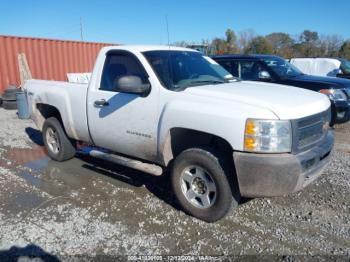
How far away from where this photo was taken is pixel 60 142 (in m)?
5.50

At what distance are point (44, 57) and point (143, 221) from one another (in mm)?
11770

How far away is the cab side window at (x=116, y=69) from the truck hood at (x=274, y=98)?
97 centimetres

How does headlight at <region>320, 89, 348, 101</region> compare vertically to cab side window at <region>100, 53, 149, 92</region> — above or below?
below

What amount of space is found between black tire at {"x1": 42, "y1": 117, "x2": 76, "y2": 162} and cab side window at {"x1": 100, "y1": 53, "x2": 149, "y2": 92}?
4.79ft

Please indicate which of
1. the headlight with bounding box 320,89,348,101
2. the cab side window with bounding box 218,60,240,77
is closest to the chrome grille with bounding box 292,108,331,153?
the headlight with bounding box 320,89,348,101

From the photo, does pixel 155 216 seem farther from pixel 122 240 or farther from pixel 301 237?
pixel 301 237

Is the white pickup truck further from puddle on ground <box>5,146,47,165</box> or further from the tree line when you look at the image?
the tree line

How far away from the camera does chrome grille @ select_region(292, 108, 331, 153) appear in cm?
314

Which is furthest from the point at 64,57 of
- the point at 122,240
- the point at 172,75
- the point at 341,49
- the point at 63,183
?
the point at 341,49

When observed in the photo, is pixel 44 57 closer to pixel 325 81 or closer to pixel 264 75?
pixel 264 75

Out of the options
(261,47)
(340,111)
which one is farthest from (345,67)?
(261,47)

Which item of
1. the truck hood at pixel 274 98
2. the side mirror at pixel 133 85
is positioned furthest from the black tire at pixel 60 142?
the truck hood at pixel 274 98

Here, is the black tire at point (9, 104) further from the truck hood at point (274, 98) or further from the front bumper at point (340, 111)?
the front bumper at point (340, 111)

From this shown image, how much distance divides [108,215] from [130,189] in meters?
0.78
